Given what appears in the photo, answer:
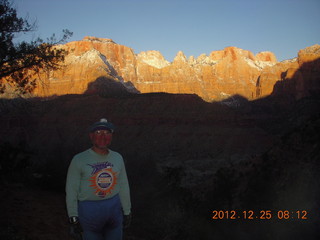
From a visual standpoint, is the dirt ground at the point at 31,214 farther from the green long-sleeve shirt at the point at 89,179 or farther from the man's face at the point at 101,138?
the man's face at the point at 101,138

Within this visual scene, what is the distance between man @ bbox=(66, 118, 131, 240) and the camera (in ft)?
13.1

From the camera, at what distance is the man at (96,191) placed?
401 cm

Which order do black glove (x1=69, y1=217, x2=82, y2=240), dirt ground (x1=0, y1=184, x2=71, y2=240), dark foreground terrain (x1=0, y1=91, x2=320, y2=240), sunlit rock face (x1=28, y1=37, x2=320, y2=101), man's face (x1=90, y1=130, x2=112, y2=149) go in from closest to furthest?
1. black glove (x1=69, y1=217, x2=82, y2=240)
2. man's face (x1=90, y1=130, x2=112, y2=149)
3. dirt ground (x1=0, y1=184, x2=71, y2=240)
4. dark foreground terrain (x1=0, y1=91, x2=320, y2=240)
5. sunlit rock face (x1=28, y1=37, x2=320, y2=101)

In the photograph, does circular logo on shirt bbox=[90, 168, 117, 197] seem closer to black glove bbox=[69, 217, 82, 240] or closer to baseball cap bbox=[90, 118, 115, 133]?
black glove bbox=[69, 217, 82, 240]

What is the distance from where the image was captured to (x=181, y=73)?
132 metres

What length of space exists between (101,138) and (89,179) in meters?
0.55

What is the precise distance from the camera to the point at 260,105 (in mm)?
96875

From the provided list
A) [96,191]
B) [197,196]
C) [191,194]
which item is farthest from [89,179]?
[197,196]

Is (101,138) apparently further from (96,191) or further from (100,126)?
(96,191)

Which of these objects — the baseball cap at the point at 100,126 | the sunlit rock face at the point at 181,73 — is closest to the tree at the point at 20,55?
the baseball cap at the point at 100,126

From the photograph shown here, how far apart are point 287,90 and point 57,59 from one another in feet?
308

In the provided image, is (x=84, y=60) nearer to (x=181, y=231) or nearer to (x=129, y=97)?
(x=129, y=97)

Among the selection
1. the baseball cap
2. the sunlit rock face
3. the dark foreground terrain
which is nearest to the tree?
the dark foreground terrain

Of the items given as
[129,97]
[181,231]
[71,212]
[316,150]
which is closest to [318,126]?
[316,150]
